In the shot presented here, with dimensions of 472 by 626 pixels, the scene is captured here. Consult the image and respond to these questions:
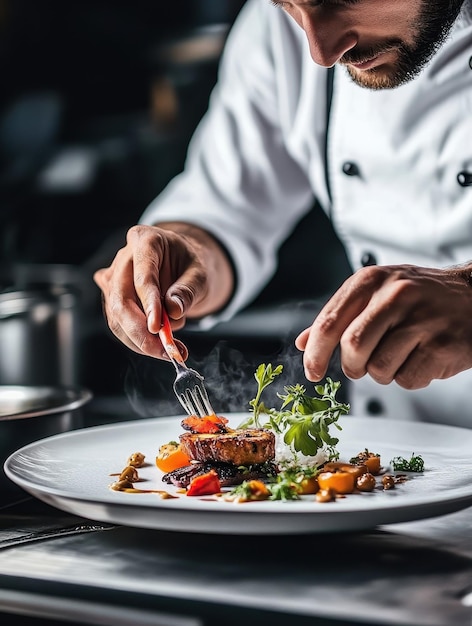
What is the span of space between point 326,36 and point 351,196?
1.95ft

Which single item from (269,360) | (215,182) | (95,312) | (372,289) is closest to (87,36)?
(95,312)

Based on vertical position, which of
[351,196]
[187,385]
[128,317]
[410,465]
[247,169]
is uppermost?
[247,169]

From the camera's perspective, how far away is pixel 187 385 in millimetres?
1398

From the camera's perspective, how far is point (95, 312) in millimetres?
3332

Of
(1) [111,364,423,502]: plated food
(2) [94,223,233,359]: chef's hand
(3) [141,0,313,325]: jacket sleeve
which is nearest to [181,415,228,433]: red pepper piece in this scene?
(1) [111,364,423,502]: plated food

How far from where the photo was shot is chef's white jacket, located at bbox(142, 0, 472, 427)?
1.72 m

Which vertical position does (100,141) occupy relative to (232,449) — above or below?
above

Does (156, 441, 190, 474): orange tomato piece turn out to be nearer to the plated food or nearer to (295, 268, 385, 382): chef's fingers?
the plated food

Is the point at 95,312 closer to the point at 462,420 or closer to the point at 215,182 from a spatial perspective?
the point at 215,182

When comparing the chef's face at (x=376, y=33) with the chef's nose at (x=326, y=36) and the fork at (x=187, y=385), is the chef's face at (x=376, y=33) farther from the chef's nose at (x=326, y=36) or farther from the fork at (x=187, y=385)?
the fork at (x=187, y=385)

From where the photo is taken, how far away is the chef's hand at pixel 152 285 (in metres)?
1.41

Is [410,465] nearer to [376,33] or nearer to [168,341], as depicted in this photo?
[168,341]

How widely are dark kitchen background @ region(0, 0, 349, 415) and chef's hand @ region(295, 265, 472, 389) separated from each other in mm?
1988

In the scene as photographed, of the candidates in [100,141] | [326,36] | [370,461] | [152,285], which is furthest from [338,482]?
[100,141]
